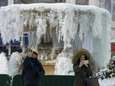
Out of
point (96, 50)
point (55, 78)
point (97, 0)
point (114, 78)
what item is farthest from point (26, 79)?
point (97, 0)

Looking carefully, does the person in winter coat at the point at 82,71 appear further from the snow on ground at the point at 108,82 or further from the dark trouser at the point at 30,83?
the snow on ground at the point at 108,82

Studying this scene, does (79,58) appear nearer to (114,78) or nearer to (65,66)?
(114,78)

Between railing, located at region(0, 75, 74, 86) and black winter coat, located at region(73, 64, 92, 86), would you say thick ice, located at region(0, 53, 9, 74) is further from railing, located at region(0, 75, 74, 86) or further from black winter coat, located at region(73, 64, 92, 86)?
black winter coat, located at region(73, 64, 92, 86)

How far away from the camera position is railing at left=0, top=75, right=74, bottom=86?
15.3m

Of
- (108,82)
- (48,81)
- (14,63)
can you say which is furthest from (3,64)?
(108,82)

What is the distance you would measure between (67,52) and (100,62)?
4.25 ft

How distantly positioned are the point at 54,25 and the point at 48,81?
2.51 m

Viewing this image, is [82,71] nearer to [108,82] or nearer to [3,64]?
[108,82]

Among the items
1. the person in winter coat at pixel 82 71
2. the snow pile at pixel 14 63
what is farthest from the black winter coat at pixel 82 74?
the snow pile at pixel 14 63

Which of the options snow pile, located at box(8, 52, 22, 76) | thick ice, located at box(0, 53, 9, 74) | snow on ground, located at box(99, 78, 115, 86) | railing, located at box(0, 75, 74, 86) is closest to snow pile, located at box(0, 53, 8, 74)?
thick ice, located at box(0, 53, 9, 74)

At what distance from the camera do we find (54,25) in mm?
17516

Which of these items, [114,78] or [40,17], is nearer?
[114,78]

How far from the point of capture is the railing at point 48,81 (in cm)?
1527

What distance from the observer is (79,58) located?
1151 cm
